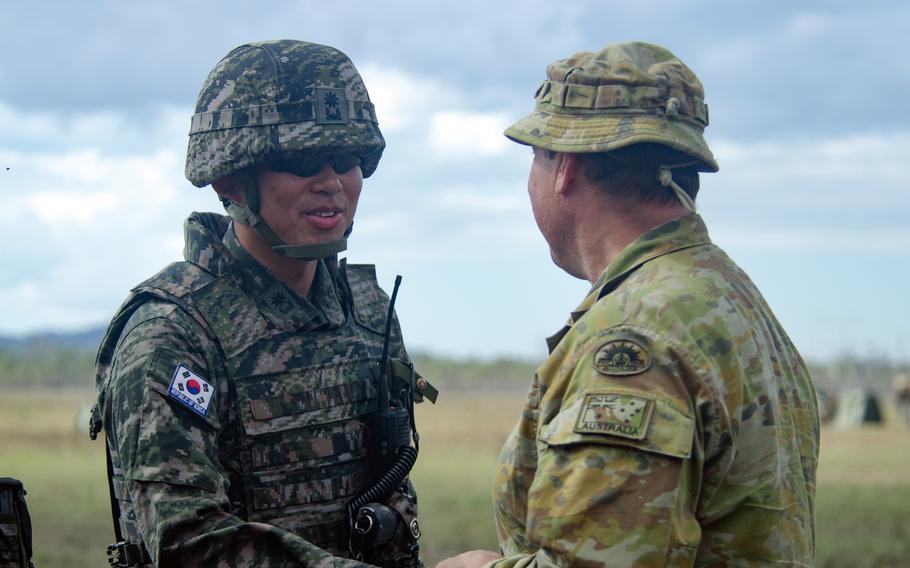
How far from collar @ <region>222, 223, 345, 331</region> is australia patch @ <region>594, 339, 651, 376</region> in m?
1.74

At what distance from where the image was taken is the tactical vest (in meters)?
4.09

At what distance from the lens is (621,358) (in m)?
2.95

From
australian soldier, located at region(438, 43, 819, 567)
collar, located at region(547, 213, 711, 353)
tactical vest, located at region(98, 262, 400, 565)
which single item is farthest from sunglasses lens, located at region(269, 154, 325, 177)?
collar, located at region(547, 213, 711, 353)

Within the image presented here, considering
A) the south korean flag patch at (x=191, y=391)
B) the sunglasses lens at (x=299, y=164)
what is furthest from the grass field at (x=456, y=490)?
the south korean flag patch at (x=191, y=391)

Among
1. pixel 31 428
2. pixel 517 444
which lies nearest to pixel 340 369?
pixel 517 444

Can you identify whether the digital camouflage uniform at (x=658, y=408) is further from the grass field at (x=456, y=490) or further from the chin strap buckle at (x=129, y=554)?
the grass field at (x=456, y=490)

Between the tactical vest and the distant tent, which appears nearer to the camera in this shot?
the tactical vest

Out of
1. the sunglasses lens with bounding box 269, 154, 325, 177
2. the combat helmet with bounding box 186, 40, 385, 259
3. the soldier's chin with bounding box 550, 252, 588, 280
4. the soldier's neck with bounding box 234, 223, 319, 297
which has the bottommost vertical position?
the soldier's chin with bounding box 550, 252, 588, 280

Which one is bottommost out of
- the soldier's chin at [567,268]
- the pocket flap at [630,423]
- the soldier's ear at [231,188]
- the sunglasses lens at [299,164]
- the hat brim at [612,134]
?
the pocket flap at [630,423]

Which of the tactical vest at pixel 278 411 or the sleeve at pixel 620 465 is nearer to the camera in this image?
the sleeve at pixel 620 465

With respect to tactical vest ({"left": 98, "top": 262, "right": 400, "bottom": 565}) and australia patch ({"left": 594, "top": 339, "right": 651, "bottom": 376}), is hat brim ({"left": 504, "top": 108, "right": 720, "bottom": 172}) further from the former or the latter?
tactical vest ({"left": 98, "top": 262, "right": 400, "bottom": 565})

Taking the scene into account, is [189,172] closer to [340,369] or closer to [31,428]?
[340,369]

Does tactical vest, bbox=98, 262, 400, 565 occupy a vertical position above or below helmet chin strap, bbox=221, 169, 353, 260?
below

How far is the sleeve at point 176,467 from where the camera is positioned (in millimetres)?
3613
